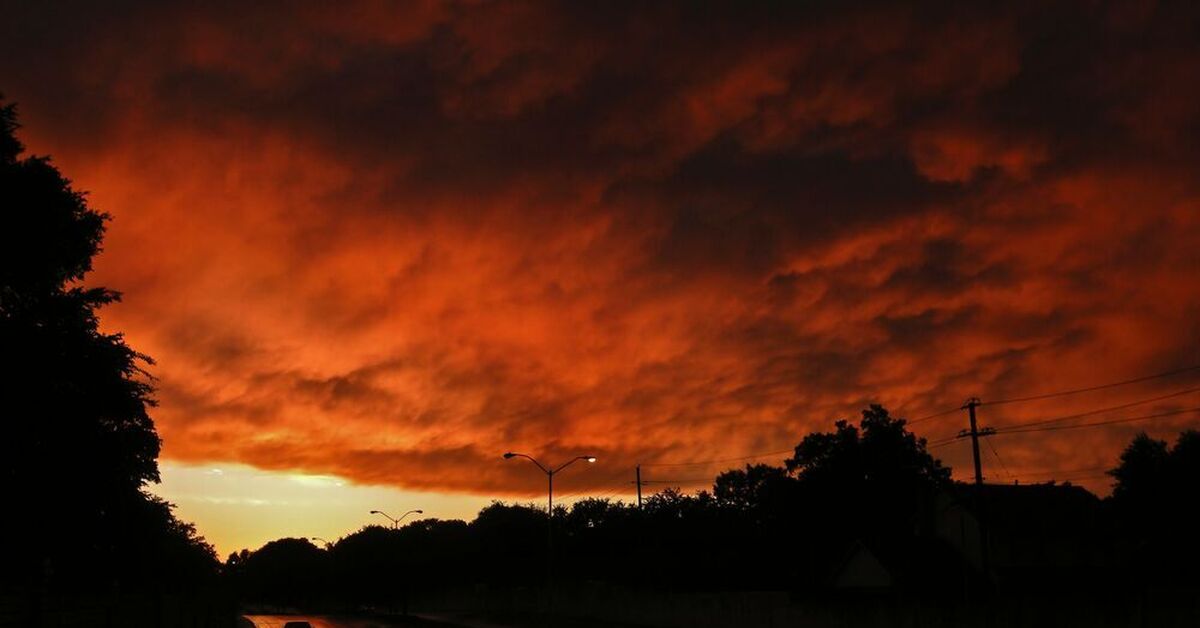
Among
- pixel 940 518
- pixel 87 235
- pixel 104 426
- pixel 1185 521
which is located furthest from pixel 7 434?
pixel 1185 521

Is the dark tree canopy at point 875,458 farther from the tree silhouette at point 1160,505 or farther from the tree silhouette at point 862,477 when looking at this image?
the tree silhouette at point 1160,505

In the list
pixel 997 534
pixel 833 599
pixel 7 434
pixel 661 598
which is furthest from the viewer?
pixel 997 534

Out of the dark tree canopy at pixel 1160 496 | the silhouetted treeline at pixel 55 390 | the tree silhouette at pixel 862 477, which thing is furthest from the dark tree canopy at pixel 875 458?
the silhouetted treeline at pixel 55 390

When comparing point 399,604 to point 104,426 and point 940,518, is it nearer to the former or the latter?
point 940,518

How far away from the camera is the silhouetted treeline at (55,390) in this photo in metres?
27.1

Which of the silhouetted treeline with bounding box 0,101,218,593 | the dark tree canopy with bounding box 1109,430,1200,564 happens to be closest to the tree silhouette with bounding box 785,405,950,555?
the dark tree canopy with bounding box 1109,430,1200,564

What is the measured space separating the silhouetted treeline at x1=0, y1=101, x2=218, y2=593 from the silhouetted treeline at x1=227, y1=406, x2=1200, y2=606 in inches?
1630

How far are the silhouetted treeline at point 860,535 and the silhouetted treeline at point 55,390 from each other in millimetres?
41410

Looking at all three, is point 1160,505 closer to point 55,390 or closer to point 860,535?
point 860,535

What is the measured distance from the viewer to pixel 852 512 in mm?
112125

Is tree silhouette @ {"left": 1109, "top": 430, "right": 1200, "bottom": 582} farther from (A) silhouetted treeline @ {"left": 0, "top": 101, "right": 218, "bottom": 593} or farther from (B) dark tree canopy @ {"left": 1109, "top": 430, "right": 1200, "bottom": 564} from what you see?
(A) silhouetted treeline @ {"left": 0, "top": 101, "right": 218, "bottom": 593}

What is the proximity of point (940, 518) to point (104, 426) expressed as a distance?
63.3 metres

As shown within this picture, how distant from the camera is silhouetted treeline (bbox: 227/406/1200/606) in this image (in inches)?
2739

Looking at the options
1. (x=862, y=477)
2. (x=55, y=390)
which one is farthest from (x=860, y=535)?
(x=55, y=390)
